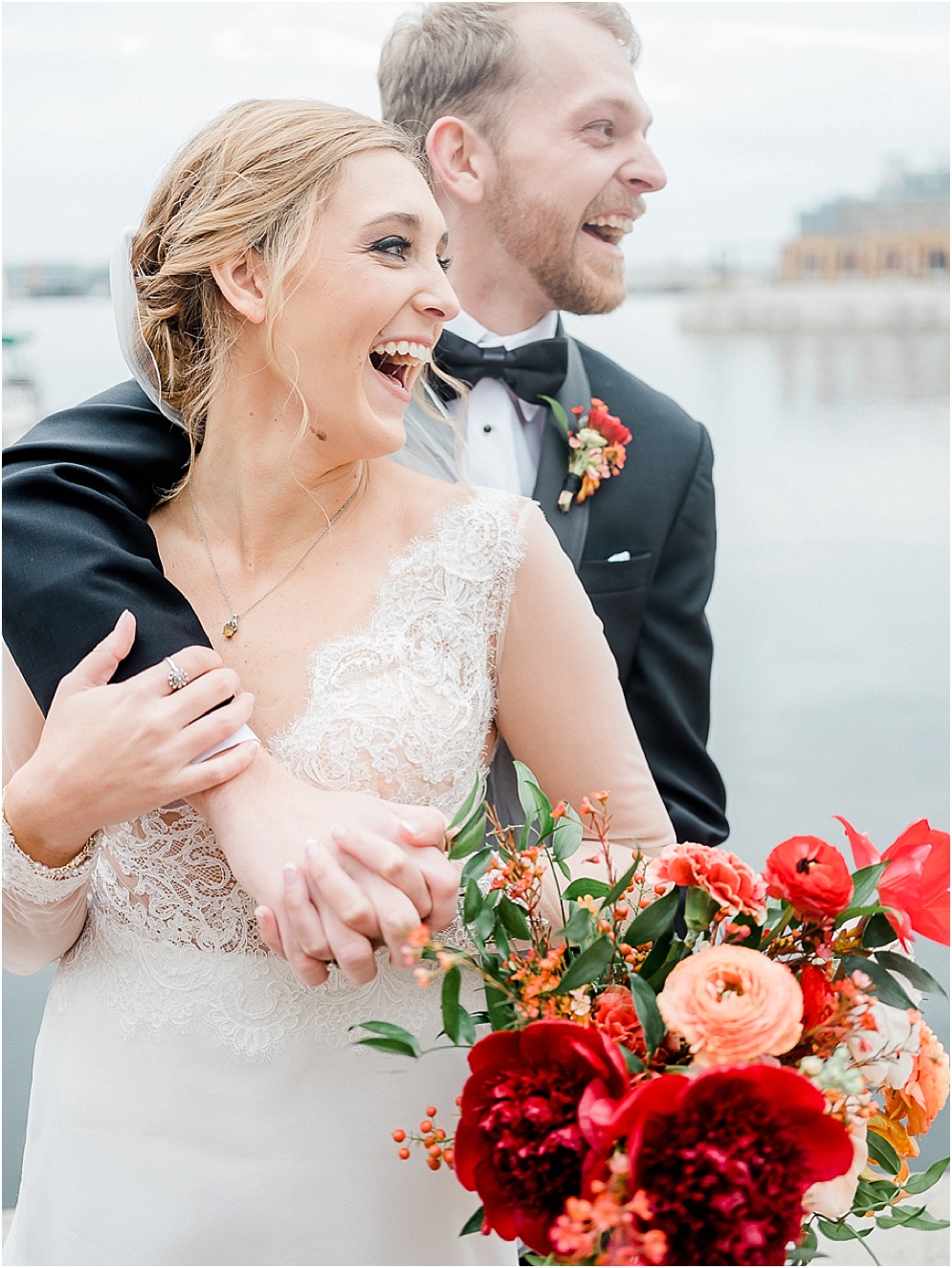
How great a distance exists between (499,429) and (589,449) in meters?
0.19

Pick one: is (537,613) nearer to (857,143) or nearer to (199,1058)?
(199,1058)

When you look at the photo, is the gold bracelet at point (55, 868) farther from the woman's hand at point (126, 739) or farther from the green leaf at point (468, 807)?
the green leaf at point (468, 807)

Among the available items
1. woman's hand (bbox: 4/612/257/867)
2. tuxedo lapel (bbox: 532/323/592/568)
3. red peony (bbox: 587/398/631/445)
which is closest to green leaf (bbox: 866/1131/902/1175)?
woman's hand (bbox: 4/612/257/867)

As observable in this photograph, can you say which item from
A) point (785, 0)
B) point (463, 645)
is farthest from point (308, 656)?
point (785, 0)

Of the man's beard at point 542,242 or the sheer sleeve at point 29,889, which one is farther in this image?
the man's beard at point 542,242

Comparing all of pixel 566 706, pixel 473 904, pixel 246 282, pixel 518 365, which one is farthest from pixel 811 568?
pixel 473 904

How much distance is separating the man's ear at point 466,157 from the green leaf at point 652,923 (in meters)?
1.44

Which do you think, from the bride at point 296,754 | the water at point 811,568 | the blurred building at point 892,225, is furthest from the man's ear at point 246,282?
the blurred building at point 892,225

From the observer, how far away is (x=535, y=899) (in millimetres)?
1095

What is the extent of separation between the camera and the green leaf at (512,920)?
3.55 ft

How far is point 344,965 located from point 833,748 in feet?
17.5

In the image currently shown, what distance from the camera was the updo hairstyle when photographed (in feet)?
4.63

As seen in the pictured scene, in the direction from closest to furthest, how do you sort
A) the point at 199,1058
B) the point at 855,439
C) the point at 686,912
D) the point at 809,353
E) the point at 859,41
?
the point at 686,912
the point at 199,1058
the point at 859,41
the point at 855,439
the point at 809,353

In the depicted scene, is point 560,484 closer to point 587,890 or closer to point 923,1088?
point 587,890
